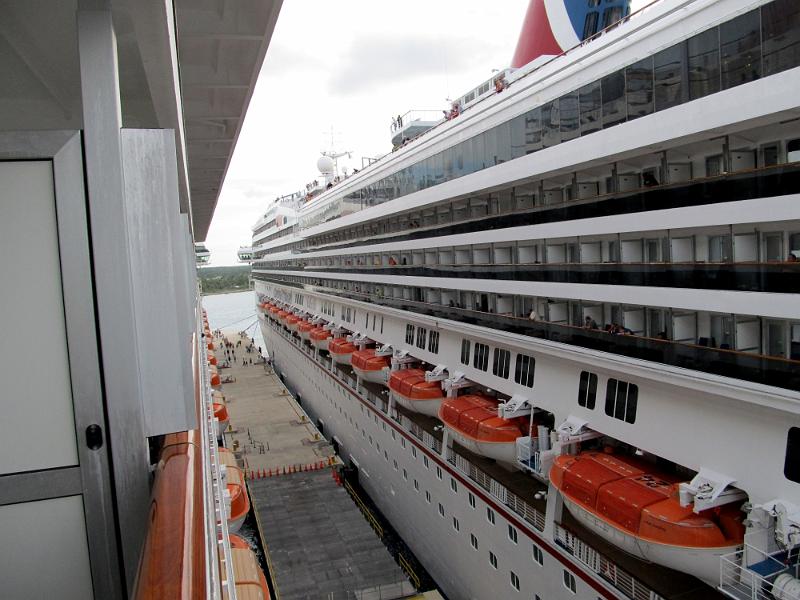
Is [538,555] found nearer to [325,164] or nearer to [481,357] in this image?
[481,357]

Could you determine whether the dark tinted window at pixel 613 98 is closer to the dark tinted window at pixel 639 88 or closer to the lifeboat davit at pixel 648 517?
the dark tinted window at pixel 639 88

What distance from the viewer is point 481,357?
44.4 feet

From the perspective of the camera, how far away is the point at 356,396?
69.1 ft

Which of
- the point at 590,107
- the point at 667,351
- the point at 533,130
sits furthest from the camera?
the point at 533,130

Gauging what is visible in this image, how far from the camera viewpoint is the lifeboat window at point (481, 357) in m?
13.3

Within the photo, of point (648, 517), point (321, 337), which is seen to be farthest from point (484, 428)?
point (321, 337)

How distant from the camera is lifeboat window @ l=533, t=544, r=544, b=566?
10.1 m

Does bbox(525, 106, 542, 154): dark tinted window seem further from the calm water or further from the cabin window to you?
the calm water

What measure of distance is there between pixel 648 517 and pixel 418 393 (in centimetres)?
790

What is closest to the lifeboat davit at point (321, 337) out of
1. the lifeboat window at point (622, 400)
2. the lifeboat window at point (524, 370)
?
the lifeboat window at point (524, 370)

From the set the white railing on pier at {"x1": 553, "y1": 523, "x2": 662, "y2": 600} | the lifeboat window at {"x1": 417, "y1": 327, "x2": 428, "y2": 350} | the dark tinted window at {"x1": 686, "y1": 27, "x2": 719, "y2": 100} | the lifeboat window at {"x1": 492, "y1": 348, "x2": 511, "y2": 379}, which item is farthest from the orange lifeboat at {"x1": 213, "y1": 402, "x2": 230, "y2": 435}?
the dark tinted window at {"x1": 686, "y1": 27, "x2": 719, "y2": 100}

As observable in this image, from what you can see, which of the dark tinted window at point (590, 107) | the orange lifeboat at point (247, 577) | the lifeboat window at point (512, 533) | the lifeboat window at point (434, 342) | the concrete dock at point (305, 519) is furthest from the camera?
the lifeboat window at point (434, 342)

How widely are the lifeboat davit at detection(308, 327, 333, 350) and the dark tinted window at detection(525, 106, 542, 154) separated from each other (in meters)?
16.6

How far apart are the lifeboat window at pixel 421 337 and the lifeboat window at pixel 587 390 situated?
7.08m
